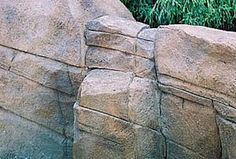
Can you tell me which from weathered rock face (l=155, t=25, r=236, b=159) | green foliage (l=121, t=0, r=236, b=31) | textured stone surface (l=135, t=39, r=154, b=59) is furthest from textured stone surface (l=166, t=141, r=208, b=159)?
green foliage (l=121, t=0, r=236, b=31)

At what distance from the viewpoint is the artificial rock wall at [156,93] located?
9.32 feet

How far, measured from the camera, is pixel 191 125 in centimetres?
306

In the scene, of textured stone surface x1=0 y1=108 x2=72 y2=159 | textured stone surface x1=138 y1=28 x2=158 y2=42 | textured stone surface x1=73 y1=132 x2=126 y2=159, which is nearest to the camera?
textured stone surface x1=138 y1=28 x2=158 y2=42

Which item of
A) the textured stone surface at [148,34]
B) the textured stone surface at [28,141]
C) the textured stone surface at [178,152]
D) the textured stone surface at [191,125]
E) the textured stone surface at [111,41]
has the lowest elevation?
the textured stone surface at [28,141]

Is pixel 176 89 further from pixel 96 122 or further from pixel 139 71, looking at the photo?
pixel 96 122

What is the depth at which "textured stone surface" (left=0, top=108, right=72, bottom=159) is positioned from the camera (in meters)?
3.93

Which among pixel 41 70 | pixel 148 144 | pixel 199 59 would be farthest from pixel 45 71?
pixel 199 59

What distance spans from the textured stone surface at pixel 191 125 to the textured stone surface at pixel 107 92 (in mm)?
279

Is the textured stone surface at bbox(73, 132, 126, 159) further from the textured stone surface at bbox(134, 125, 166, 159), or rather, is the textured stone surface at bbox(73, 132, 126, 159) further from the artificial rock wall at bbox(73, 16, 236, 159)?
the textured stone surface at bbox(134, 125, 166, 159)

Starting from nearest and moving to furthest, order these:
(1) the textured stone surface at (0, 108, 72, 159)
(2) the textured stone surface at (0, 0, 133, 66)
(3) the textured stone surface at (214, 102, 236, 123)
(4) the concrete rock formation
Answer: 1. (3) the textured stone surface at (214, 102, 236, 123)
2. (4) the concrete rock formation
3. (2) the textured stone surface at (0, 0, 133, 66)
4. (1) the textured stone surface at (0, 108, 72, 159)

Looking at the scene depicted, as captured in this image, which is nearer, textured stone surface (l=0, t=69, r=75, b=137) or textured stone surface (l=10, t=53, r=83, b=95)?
textured stone surface (l=10, t=53, r=83, b=95)

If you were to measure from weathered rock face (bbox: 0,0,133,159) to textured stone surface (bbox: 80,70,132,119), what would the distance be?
A: 0.31 m

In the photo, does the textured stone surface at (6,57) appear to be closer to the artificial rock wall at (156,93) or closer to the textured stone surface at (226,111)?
the artificial rock wall at (156,93)

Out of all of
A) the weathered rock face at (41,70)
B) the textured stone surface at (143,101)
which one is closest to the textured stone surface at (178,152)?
the textured stone surface at (143,101)
